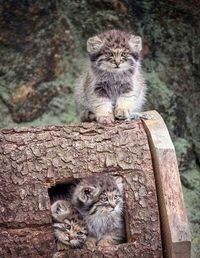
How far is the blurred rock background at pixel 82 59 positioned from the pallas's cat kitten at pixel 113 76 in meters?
0.78

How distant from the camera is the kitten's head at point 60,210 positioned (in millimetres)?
3697

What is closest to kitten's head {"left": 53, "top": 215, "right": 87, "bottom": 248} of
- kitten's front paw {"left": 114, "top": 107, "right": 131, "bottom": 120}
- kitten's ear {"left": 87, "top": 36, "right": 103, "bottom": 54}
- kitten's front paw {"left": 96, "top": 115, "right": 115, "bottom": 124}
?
kitten's front paw {"left": 96, "top": 115, "right": 115, "bottom": 124}

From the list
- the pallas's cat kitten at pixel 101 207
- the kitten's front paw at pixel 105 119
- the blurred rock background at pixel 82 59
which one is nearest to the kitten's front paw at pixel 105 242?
the pallas's cat kitten at pixel 101 207

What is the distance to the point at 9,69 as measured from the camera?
505 cm

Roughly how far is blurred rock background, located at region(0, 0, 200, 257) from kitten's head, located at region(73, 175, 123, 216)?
1.42 m

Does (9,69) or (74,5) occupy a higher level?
(74,5)

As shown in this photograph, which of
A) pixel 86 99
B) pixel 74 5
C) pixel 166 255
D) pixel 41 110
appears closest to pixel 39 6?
pixel 74 5

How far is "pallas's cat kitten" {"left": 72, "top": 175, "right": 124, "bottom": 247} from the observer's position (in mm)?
3666

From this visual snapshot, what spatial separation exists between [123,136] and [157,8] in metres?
1.61

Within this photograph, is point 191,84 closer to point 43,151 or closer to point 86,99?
point 86,99

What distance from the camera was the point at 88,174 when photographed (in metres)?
3.69

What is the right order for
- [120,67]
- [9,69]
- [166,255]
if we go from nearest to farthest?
[166,255] → [120,67] → [9,69]

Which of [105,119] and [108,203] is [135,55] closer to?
[105,119]

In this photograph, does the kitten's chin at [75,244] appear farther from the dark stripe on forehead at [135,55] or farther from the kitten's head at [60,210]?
the dark stripe on forehead at [135,55]
